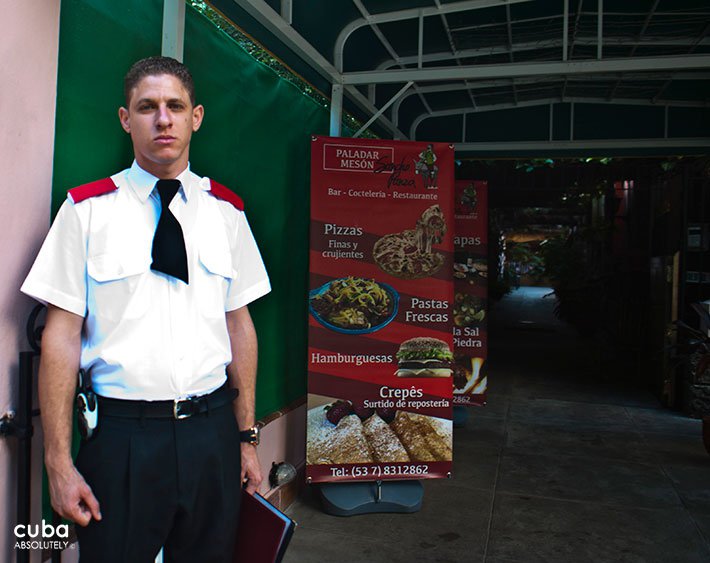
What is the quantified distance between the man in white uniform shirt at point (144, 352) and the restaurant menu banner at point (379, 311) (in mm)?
1847

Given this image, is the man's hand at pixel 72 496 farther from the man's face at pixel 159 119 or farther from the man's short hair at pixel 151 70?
the man's short hair at pixel 151 70

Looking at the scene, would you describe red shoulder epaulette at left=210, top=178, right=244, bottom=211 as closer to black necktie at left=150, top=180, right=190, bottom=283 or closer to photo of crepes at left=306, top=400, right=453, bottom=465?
black necktie at left=150, top=180, right=190, bottom=283

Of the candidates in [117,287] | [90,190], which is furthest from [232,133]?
[117,287]

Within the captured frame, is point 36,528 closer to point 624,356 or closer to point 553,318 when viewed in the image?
point 624,356

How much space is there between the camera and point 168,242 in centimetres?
167

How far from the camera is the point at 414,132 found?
6227 millimetres

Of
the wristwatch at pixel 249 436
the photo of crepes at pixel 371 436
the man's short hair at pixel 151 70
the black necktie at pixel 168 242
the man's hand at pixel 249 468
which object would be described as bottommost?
the photo of crepes at pixel 371 436

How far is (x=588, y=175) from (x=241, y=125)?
27.3 feet

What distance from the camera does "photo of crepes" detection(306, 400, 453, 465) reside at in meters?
3.66

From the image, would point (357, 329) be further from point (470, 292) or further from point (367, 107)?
point (470, 292)

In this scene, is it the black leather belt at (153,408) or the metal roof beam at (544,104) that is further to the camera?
the metal roof beam at (544,104)

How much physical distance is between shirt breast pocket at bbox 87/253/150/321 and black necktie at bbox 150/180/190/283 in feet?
0.16

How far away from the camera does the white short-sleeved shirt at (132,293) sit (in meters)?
1.59

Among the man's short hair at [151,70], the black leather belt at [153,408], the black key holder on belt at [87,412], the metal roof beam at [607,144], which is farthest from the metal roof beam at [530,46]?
the black key holder on belt at [87,412]
